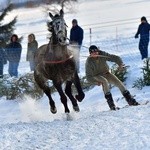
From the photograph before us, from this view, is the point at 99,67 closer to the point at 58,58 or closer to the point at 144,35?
the point at 58,58

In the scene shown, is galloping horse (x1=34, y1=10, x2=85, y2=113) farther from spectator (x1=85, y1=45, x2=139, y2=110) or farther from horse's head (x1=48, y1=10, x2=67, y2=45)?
spectator (x1=85, y1=45, x2=139, y2=110)

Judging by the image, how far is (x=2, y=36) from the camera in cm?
2462

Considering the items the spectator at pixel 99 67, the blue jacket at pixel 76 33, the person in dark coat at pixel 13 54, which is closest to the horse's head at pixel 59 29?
the spectator at pixel 99 67

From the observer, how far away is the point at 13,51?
1622cm

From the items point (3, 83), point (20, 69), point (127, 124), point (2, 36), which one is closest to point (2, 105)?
point (3, 83)

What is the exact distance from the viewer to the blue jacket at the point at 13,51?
16.2 metres

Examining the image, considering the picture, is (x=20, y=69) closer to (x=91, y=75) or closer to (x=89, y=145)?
(x=91, y=75)

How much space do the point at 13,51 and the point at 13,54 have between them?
18cm

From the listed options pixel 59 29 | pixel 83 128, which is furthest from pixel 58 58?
pixel 83 128

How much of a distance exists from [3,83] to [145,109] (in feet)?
20.2

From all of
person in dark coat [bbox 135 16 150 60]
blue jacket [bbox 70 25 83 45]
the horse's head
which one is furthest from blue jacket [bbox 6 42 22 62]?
the horse's head

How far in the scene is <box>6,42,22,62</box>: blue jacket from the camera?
53.2ft

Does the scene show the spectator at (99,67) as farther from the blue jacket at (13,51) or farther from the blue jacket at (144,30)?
the blue jacket at (144,30)

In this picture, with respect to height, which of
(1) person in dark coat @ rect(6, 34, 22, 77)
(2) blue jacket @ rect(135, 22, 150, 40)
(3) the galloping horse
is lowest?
(1) person in dark coat @ rect(6, 34, 22, 77)
